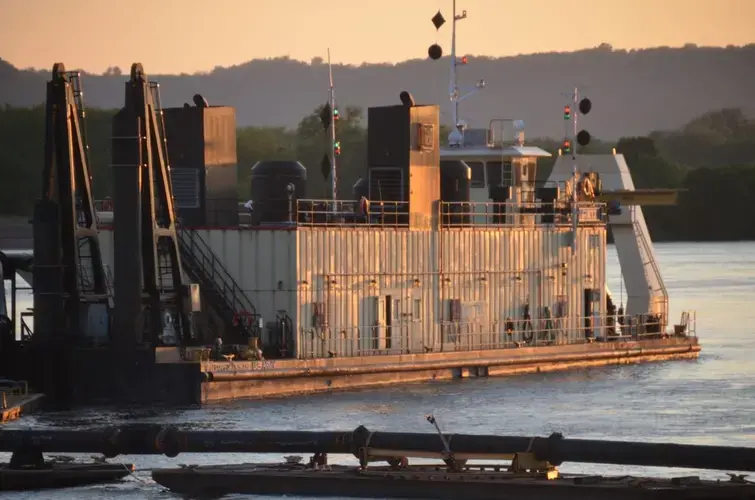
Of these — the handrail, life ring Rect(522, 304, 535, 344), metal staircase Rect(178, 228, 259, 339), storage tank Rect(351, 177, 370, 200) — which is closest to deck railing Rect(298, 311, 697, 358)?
life ring Rect(522, 304, 535, 344)

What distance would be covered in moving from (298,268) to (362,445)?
13.8 meters

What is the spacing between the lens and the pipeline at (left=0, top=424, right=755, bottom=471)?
27.5 m

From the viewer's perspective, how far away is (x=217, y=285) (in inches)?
1684

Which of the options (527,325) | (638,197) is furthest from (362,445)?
(638,197)

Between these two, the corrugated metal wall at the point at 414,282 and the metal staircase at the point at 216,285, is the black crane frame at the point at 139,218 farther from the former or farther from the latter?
the corrugated metal wall at the point at 414,282

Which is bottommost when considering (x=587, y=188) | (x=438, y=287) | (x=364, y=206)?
(x=438, y=287)

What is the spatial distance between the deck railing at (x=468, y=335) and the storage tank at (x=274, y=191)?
10.6 ft

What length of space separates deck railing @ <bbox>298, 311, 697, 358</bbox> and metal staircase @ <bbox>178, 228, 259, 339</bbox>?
4.15 feet

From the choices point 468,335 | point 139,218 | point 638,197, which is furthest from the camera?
point 638,197

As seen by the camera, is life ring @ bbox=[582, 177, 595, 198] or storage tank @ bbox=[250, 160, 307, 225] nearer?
storage tank @ bbox=[250, 160, 307, 225]

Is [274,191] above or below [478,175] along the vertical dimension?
below

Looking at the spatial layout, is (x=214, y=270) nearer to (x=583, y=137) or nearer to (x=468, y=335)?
(x=468, y=335)

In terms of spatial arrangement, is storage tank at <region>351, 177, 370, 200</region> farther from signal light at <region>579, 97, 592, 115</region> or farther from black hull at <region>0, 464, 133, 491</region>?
black hull at <region>0, 464, 133, 491</region>

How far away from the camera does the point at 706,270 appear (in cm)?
12775
